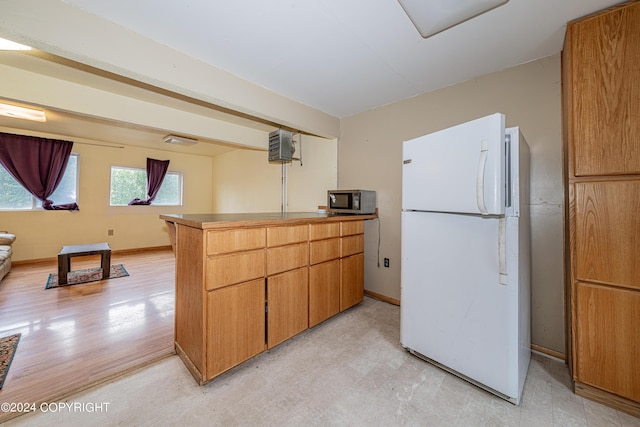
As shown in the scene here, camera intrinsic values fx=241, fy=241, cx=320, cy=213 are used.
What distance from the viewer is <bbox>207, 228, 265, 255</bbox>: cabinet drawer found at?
155 centimetres

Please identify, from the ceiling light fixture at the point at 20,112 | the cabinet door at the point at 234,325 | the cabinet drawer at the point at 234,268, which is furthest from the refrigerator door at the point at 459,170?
the ceiling light fixture at the point at 20,112

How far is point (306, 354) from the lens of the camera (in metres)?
1.93

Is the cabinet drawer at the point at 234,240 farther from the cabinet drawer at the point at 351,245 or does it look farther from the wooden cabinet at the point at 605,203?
the wooden cabinet at the point at 605,203

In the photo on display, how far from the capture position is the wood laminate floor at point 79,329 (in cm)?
162

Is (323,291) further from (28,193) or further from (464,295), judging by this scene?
(28,193)

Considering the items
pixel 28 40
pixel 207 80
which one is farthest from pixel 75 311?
pixel 207 80

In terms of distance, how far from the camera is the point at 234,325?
65.9 inches

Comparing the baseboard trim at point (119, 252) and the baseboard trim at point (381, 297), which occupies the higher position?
the baseboard trim at point (119, 252)

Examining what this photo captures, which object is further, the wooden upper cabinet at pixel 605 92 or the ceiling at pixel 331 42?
the ceiling at pixel 331 42

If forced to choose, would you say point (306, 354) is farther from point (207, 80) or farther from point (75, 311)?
point (75, 311)

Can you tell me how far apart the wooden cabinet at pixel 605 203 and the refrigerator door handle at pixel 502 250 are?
52 cm

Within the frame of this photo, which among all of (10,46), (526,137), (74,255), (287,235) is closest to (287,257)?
(287,235)

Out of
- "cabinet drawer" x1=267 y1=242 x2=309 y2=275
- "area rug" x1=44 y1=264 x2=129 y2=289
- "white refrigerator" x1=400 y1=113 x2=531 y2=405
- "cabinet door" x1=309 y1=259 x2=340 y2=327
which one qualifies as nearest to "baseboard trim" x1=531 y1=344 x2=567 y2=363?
"white refrigerator" x1=400 y1=113 x2=531 y2=405

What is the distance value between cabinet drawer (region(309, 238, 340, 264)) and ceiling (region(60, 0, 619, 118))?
161cm
